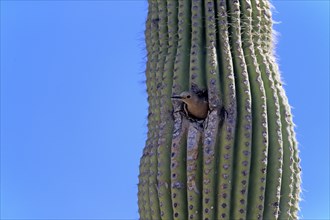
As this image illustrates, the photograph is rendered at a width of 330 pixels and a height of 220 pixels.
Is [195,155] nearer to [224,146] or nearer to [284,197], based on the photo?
[224,146]

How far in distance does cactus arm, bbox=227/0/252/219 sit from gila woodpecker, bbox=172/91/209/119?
21cm

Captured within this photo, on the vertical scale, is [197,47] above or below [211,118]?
above

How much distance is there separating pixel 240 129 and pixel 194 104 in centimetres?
32

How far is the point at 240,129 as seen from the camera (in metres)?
4.51

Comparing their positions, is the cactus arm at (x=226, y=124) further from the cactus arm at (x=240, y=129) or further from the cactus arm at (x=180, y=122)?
the cactus arm at (x=180, y=122)

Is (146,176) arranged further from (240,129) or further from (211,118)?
(240,129)

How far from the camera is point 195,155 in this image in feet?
14.8

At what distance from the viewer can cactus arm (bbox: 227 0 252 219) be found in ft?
14.3

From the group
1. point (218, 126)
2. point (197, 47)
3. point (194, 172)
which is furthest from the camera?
point (197, 47)

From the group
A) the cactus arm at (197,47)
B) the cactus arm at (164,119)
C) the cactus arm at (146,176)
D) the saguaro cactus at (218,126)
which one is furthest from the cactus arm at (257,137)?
the cactus arm at (146,176)

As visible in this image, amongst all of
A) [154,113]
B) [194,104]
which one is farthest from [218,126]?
[154,113]

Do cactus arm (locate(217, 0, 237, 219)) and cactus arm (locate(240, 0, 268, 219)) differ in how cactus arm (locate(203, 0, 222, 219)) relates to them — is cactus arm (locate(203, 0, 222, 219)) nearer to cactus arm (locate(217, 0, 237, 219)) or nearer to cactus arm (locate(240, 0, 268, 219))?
cactus arm (locate(217, 0, 237, 219))

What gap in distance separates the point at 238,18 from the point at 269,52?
327 millimetres

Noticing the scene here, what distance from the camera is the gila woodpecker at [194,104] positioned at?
456cm
